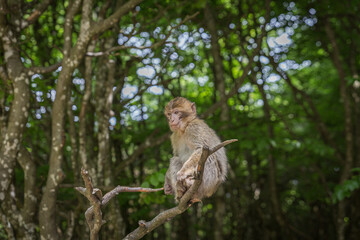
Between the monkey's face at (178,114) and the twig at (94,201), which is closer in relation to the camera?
the twig at (94,201)

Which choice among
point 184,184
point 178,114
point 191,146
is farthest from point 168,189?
point 178,114

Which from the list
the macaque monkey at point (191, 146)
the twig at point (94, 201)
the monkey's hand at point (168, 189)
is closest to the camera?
the twig at point (94, 201)

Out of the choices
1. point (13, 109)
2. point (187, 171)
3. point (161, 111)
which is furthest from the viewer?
point (161, 111)

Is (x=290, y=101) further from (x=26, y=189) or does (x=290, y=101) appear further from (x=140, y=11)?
(x=26, y=189)

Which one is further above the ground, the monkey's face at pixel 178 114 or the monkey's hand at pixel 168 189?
the monkey's face at pixel 178 114

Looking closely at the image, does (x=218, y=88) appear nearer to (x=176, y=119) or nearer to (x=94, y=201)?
(x=176, y=119)

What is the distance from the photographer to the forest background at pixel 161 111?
16.7 feet

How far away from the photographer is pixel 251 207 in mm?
10047

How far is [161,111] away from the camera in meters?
8.25

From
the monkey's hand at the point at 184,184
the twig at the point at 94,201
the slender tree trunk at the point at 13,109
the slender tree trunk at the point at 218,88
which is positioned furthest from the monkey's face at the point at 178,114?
the slender tree trunk at the point at 218,88

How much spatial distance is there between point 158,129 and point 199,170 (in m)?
4.08

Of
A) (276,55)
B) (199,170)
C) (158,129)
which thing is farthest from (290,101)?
(199,170)

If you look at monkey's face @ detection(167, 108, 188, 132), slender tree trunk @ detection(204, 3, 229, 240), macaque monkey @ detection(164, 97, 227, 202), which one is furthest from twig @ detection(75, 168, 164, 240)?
slender tree trunk @ detection(204, 3, 229, 240)

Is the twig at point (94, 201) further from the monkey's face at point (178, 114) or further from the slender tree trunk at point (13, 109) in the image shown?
the slender tree trunk at point (13, 109)
